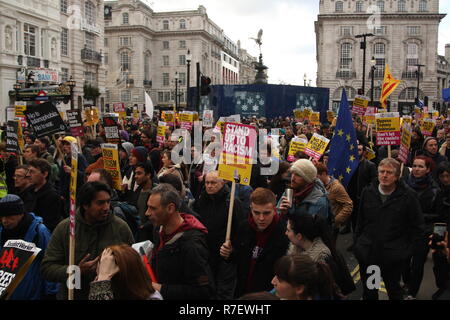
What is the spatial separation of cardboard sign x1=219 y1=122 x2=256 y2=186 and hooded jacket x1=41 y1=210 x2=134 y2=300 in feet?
4.67

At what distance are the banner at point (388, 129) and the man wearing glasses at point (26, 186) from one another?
5.65 meters

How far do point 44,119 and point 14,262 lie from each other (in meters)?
5.24

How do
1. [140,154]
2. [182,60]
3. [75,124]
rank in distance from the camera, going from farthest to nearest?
[182,60] → [75,124] → [140,154]

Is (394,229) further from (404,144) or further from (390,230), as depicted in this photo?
(404,144)

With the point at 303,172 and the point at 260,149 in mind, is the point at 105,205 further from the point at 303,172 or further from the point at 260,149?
the point at 260,149

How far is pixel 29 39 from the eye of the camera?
34719 mm

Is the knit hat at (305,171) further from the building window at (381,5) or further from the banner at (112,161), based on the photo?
the building window at (381,5)

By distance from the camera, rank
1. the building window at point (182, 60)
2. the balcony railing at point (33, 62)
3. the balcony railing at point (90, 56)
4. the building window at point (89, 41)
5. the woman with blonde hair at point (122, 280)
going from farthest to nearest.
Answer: the building window at point (182, 60) < the building window at point (89, 41) < the balcony railing at point (90, 56) < the balcony railing at point (33, 62) < the woman with blonde hair at point (122, 280)

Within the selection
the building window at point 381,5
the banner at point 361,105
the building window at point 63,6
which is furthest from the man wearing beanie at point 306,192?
the building window at point 381,5

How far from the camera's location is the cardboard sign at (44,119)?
27.2 feet

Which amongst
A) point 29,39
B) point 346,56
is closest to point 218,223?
point 29,39

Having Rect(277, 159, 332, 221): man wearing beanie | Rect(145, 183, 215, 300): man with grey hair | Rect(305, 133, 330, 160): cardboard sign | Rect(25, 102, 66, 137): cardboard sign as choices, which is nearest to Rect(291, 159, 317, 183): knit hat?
Rect(277, 159, 332, 221): man wearing beanie

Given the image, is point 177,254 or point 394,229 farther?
point 394,229
